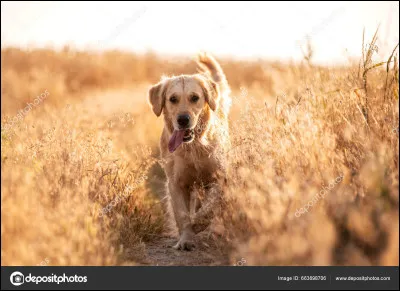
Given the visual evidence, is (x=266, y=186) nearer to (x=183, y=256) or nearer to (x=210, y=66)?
(x=183, y=256)

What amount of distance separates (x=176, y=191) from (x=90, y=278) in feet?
6.66

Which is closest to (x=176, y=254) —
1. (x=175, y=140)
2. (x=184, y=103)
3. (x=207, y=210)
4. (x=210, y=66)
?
(x=207, y=210)

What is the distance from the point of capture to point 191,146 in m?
4.72

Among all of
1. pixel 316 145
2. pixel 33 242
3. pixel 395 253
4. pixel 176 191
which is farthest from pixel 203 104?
pixel 395 253

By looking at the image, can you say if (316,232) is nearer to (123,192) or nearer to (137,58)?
(123,192)

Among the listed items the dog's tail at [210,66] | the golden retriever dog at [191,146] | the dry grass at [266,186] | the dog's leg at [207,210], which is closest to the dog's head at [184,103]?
the golden retriever dog at [191,146]

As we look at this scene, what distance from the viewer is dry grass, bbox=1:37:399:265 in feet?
9.49

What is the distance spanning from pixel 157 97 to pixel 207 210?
1332 mm

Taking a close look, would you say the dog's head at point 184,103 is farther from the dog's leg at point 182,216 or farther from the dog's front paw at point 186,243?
the dog's front paw at point 186,243

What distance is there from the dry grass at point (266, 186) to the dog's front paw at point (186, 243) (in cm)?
35

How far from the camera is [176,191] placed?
15.6 feet

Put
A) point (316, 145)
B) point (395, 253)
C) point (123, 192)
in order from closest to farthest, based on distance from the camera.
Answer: point (395, 253) < point (316, 145) < point (123, 192)

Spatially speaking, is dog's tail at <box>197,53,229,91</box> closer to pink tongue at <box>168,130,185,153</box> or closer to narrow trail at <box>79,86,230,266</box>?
pink tongue at <box>168,130,185,153</box>

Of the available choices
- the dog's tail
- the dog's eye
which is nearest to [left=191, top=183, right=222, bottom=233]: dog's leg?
the dog's eye
